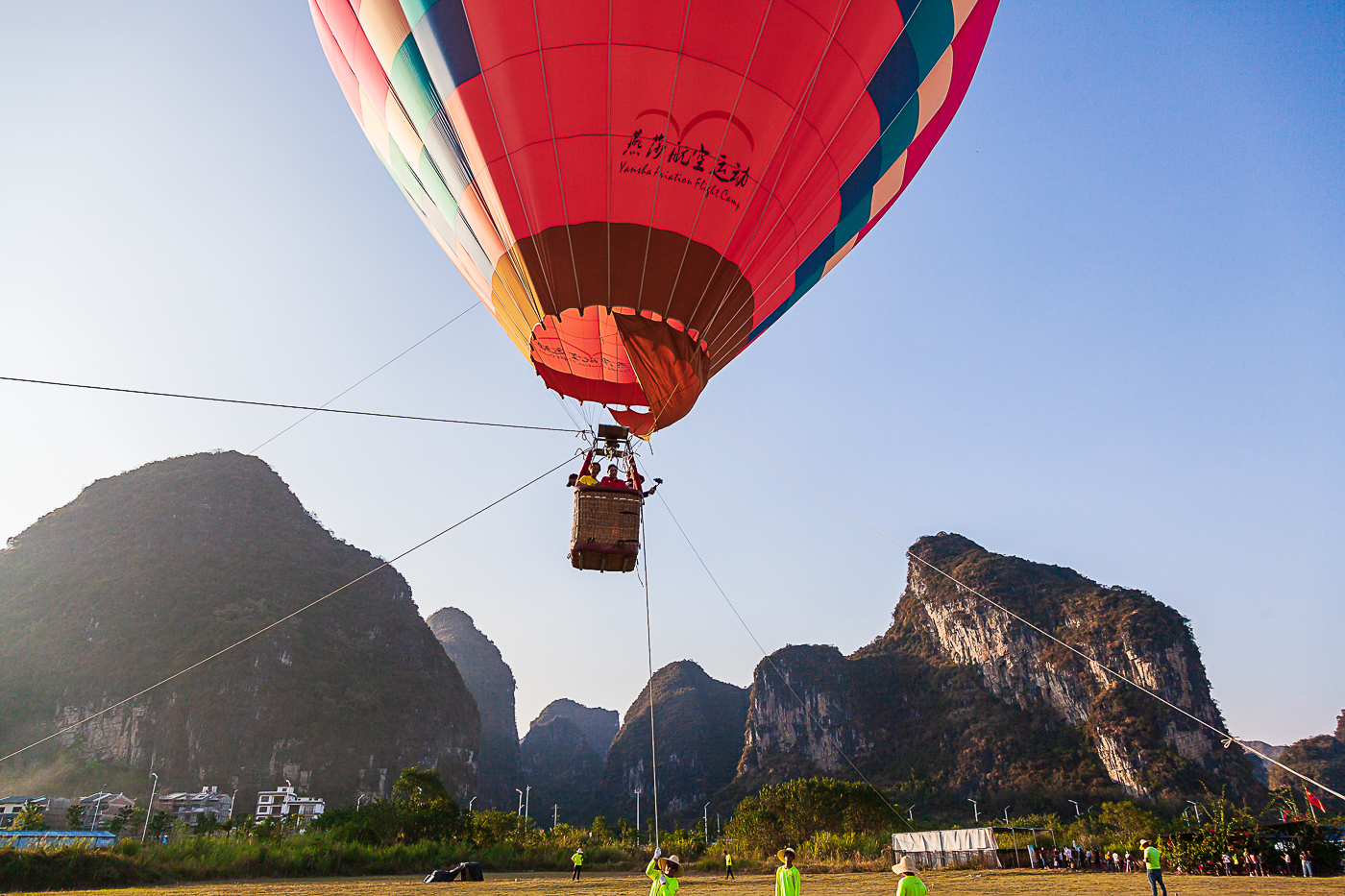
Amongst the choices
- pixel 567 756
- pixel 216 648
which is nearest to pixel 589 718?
pixel 567 756

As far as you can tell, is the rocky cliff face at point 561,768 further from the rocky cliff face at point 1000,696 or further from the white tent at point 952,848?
the white tent at point 952,848

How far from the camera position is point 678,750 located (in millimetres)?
105125

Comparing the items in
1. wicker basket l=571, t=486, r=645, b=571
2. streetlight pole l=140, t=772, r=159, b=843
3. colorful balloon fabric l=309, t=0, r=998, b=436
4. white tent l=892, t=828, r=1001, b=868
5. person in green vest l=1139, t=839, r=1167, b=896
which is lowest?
streetlight pole l=140, t=772, r=159, b=843

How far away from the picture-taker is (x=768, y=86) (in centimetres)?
563

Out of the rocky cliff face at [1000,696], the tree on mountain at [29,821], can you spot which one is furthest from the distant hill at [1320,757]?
the tree on mountain at [29,821]

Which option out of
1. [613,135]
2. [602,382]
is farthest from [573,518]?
[613,135]

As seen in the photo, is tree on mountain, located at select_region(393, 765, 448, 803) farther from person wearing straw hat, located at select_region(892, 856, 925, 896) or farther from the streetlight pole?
person wearing straw hat, located at select_region(892, 856, 925, 896)

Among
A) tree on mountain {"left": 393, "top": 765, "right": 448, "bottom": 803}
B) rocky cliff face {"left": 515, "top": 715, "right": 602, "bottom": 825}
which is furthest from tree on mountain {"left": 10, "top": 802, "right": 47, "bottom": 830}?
rocky cliff face {"left": 515, "top": 715, "right": 602, "bottom": 825}

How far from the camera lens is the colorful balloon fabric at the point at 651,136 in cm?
539

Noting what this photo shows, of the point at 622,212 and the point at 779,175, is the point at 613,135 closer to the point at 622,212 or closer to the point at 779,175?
the point at 622,212

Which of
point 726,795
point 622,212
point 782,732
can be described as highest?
point 622,212

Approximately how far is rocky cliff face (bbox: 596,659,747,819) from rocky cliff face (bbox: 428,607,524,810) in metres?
15.9

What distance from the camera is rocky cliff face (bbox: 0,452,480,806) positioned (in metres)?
65.4

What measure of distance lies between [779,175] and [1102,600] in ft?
276
